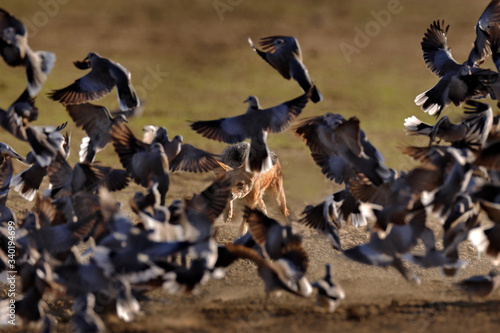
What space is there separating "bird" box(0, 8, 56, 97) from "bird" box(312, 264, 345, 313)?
3418mm

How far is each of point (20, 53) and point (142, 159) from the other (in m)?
1.62

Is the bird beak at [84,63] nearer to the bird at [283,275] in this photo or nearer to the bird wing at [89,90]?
the bird wing at [89,90]

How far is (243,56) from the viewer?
78.9 feet

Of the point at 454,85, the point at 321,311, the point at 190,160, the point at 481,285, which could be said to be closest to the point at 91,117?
the point at 190,160

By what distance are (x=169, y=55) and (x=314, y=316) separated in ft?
60.9

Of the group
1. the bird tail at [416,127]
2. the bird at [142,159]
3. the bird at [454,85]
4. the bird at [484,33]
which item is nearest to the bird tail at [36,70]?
the bird at [142,159]

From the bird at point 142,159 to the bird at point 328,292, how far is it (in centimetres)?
183

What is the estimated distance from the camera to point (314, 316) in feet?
20.8

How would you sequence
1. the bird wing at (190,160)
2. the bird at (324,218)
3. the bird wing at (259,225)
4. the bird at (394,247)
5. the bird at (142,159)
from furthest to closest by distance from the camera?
the bird wing at (190,160) → the bird at (324,218) → the bird at (142,159) → the bird wing at (259,225) → the bird at (394,247)

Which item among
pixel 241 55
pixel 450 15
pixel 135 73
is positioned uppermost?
pixel 450 15

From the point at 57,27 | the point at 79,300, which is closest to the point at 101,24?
the point at 57,27

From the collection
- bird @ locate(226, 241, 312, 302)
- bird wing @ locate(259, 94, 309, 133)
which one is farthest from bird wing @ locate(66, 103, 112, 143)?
bird @ locate(226, 241, 312, 302)

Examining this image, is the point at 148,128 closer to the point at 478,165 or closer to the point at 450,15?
the point at 478,165

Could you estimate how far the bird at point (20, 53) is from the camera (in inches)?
261
